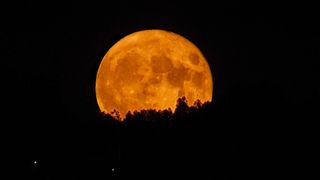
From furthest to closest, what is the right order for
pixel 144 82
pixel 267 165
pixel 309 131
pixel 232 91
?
pixel 144 82
pixel 232 91
pixel 309 131
pixel 267 165

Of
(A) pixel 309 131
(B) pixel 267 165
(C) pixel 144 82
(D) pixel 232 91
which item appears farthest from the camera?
(C) pixel 144 82

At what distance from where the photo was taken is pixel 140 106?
667 inches

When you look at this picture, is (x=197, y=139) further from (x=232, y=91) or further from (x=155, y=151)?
(x=232, y=91)

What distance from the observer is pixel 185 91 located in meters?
17.1

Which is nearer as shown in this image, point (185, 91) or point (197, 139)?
point (197, 139)

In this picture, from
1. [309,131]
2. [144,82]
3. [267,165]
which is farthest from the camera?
[144,82]

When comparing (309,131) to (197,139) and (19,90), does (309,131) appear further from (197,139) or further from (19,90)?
(19,90)

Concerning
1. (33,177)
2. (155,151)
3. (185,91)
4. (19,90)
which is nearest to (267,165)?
(155,151)

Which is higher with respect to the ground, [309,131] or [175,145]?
[309,131]

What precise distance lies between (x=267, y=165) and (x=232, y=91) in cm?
358

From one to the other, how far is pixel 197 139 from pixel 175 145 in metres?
0.65

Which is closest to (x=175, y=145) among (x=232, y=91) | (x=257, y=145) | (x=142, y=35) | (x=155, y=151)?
(x=155, y=151)

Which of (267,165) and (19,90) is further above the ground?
(19,90)

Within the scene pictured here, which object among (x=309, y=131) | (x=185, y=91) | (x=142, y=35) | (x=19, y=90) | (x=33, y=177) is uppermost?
(x=142, y=35)
